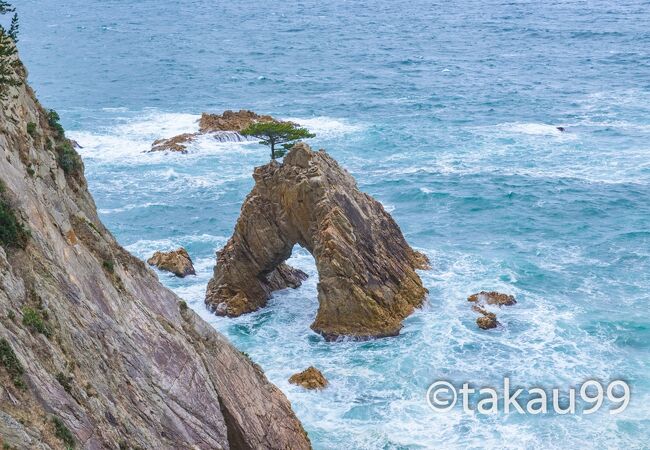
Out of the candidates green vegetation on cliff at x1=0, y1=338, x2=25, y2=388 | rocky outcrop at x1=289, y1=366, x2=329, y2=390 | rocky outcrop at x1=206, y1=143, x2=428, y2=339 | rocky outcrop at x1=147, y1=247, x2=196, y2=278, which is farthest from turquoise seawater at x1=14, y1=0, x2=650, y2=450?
green vegetation on cliff at x1=0, y1=338, x2=25, y2=388

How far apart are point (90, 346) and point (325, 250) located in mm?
24134

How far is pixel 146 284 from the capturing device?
30156 mm

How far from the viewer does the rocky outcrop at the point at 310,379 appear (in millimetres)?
40312

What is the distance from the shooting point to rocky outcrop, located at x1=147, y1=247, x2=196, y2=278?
54.4 metres

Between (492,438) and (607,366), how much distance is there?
971 centimetres

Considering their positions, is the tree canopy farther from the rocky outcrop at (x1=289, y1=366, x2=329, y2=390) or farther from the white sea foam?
the white sea foam

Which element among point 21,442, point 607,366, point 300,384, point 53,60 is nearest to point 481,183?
point 607,366

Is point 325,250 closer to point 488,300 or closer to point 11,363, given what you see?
point 488,300

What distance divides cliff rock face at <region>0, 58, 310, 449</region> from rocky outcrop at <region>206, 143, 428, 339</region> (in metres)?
12.4

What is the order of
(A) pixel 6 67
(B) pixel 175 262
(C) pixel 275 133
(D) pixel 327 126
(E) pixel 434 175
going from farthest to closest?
Answer: 1. (D) pixel 327 126
2. (E) pixel 434 175
3. (C) pixel 275 133
4. (B) pixel 175 262
5. (A) pixel 6 67

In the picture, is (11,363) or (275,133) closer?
(11,363)

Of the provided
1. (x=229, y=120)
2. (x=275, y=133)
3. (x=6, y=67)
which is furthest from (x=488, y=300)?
(x=229, y=120)

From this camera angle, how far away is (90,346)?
22078mm

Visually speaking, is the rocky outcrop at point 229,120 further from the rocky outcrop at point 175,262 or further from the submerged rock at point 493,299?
the submerged rock at point 493,299
